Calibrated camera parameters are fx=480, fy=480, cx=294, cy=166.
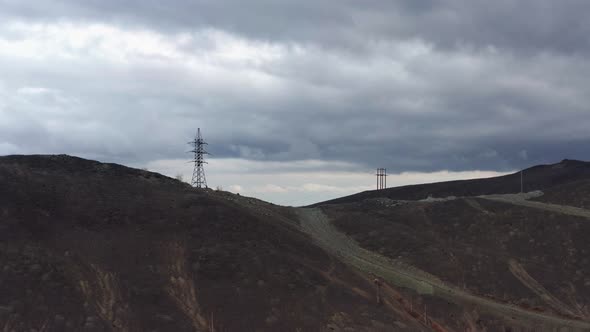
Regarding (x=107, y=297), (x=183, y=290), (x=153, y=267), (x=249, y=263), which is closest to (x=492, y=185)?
(x=249, y=263)

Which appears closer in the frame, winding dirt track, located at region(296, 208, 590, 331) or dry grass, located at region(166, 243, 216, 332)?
dry grass, located at region(166, 243, 216, 332)

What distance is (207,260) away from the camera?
46.9 meters

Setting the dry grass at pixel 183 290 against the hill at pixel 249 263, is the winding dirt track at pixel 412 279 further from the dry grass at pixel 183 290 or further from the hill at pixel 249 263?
the dry grass at pixel 183 290

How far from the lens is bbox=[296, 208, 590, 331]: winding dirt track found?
45.3m

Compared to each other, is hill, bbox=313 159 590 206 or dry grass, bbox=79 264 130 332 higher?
hill, bbox=313 159 590 206

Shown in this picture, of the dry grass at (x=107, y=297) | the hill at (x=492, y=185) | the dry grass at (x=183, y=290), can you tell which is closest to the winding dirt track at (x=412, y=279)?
the dry grass at (x=183, y=290)

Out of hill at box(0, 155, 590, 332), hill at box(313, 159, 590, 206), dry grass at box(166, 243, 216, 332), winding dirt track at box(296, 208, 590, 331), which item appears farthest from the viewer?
hill at box(313, 159, 590, 206)

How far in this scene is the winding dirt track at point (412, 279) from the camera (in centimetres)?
4534

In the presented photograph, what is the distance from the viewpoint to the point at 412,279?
2068 inches

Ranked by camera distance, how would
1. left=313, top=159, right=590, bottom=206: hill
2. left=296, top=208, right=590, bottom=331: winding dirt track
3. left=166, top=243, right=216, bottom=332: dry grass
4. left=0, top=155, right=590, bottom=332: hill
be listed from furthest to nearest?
left=313, top=159, right=590, bottom=206: hill < left=296, top=208, right=590, bottom=331: winding dirt track < left=0, top=155, right=590, bottom=332: hill < left=166, top=243, right=216, bottom=332: dry grass

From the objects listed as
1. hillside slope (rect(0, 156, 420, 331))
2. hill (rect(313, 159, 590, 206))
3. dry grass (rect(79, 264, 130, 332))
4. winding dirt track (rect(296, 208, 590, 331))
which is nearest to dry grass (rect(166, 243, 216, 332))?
hillside slope (rect(0, 156, 420, 331))

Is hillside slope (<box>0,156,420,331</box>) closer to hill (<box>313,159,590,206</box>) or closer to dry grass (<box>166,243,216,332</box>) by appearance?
dry grass (<box>166,243,216,332</box>)

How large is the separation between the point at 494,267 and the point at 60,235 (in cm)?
4804

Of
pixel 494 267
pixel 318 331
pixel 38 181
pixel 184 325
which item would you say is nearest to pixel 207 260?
pixel 184 325
